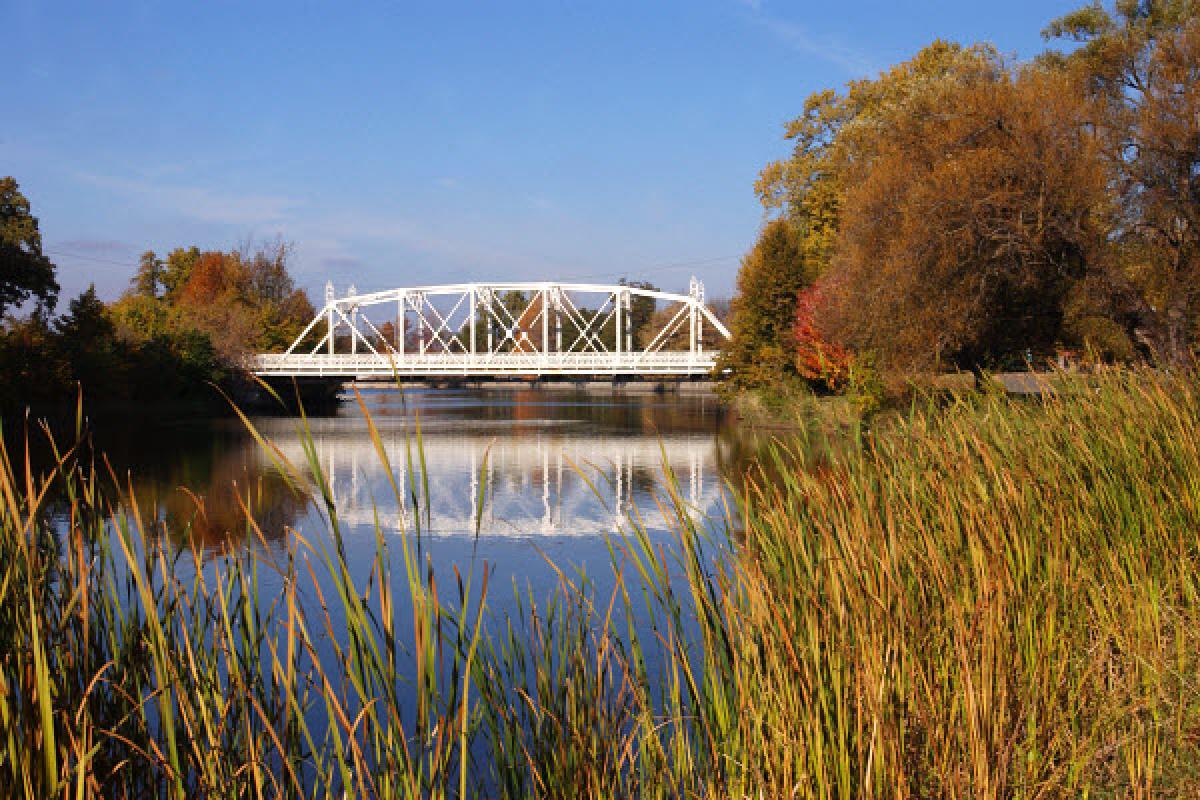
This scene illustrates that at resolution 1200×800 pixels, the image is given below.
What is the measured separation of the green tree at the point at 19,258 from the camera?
32188 millimetres

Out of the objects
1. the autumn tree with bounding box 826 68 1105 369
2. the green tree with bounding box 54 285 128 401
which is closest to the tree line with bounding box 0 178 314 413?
the green tree with bounding box 54 285 128 401

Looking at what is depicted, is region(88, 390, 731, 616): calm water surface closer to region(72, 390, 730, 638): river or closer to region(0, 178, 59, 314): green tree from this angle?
region(72, 390, 730, 638): river

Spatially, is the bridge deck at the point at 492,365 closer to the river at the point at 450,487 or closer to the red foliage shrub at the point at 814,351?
the river at the point at 450,487

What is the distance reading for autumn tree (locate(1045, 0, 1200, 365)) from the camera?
1702cm

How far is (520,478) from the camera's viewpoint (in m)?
19.5

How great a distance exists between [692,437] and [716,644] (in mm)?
24856

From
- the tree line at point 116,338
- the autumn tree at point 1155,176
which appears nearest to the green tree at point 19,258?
the tree line at point 116,338

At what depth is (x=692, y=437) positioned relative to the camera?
28109mm

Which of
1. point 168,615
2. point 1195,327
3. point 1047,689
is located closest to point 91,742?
point 168,615

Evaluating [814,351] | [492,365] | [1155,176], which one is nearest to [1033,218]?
[1155,176]

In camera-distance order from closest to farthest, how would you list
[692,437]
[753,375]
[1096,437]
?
[1096,437], [692,437], [753,375]

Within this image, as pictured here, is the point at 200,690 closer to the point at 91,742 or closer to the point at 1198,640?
the point at 91,742

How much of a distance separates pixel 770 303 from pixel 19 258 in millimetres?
22297

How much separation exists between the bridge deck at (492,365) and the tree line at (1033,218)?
23962 millimetres
